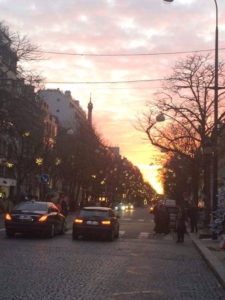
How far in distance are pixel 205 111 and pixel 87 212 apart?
15.1 m

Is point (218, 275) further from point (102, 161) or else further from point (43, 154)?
point (102, 161)

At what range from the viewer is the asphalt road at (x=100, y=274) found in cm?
977

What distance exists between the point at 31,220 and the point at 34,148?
28.8 meters

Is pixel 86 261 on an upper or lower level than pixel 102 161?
lower

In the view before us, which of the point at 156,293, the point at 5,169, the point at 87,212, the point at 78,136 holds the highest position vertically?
the point at 78,136

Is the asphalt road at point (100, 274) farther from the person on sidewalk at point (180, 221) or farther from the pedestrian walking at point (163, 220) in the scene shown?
the pedestrian walking at point (163, 220)

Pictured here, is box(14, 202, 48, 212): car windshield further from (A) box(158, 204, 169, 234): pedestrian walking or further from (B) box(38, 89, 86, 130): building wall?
(B) box(38, 89, 86, 130): building wall

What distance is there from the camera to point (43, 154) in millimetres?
51875

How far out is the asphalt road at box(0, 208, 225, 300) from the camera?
9773 millimetres

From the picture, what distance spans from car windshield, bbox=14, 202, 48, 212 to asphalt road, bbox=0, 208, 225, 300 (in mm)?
3061

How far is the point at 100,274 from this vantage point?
40.5ft

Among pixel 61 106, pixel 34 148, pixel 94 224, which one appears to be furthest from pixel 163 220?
pixel 61 106

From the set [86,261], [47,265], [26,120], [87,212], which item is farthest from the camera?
[26,120]

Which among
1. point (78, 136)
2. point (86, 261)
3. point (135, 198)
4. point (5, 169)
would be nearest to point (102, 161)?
point (78, 136)
